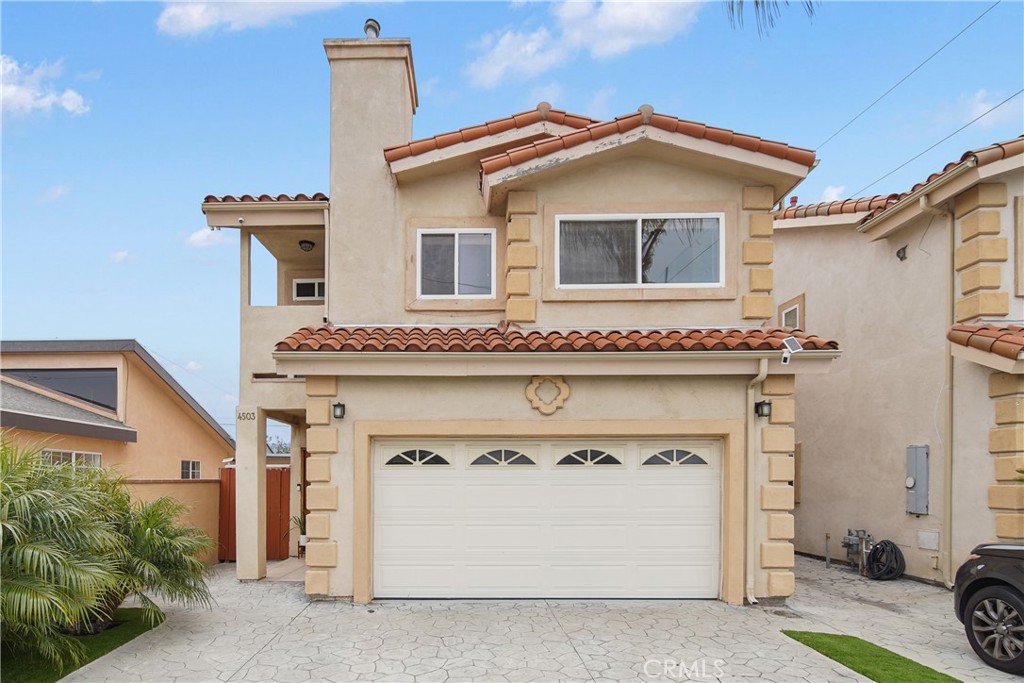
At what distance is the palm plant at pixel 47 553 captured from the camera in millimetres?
5449

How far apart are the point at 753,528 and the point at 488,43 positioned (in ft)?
31.3

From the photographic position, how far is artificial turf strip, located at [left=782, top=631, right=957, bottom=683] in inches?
242

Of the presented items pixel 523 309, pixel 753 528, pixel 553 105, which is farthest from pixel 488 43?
pixel 753 528

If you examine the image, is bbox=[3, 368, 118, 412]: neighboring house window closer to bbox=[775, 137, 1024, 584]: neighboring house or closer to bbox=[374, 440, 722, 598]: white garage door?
bbox=[374, 440, 722, 598]: white garage door

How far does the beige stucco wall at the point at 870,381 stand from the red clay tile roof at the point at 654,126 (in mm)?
3555

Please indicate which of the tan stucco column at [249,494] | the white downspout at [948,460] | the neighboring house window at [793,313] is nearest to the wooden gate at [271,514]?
the tan stucco column at [249,494]

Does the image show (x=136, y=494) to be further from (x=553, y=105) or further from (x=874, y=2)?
(x=874, y=2)

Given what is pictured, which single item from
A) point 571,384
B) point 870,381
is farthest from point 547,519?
point 870,381

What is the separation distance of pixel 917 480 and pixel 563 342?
22.1 feet

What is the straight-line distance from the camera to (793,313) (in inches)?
571

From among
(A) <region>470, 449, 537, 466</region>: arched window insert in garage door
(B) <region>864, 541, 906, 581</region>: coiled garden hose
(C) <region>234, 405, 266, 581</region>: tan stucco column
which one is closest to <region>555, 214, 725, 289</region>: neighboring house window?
(A) <region>470, 449, 537, 466</region>: arched window insert in garage door

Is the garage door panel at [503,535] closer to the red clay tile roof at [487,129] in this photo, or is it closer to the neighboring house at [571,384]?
the neighboring house at [571,384]

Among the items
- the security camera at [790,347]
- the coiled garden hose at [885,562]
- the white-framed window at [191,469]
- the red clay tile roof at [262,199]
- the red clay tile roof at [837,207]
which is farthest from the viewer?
the white-framed window at [191,469]

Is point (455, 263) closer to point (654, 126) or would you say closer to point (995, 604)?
point (654, 126)
